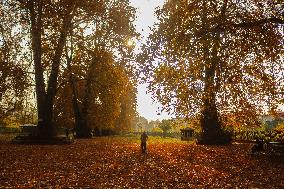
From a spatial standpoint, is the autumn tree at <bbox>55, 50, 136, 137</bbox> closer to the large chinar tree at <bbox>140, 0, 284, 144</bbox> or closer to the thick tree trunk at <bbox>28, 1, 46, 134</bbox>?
the thick tree trunk at <bbox>28, 1, 46, 134</bbox>

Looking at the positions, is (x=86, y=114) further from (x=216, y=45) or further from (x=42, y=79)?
(x=216, y=45)

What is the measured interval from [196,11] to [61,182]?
11.3 metres

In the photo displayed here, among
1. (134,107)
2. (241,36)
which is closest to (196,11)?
(241,36)

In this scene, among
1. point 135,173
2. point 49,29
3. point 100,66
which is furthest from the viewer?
point 100,66

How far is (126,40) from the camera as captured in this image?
32.3 metres

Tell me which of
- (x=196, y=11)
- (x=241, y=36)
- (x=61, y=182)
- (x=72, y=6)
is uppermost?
(x=72, y=6)

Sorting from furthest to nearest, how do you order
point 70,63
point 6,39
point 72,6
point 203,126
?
point 70,63 < point 6,39 < point 203,126 < point 72,6

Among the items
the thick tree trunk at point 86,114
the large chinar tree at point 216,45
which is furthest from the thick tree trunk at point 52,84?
the thick tree trunk at point 86,114

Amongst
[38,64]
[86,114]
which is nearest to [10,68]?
[38,64]

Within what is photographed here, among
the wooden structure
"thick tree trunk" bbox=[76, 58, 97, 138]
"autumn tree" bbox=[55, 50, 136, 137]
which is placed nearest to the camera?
"autumn tree" bbox=[55, 50, 136, 137]

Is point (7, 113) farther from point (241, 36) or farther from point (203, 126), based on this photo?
point (241, 36)

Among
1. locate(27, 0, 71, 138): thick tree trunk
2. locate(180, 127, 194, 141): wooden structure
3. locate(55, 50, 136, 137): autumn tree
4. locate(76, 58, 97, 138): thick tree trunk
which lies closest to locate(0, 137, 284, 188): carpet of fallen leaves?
locate(27, 0, 71, 138): thick tree trunk

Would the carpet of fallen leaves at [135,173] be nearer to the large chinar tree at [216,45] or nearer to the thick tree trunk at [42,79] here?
the large chinar tree at [216,45]

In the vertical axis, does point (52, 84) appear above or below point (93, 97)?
below
